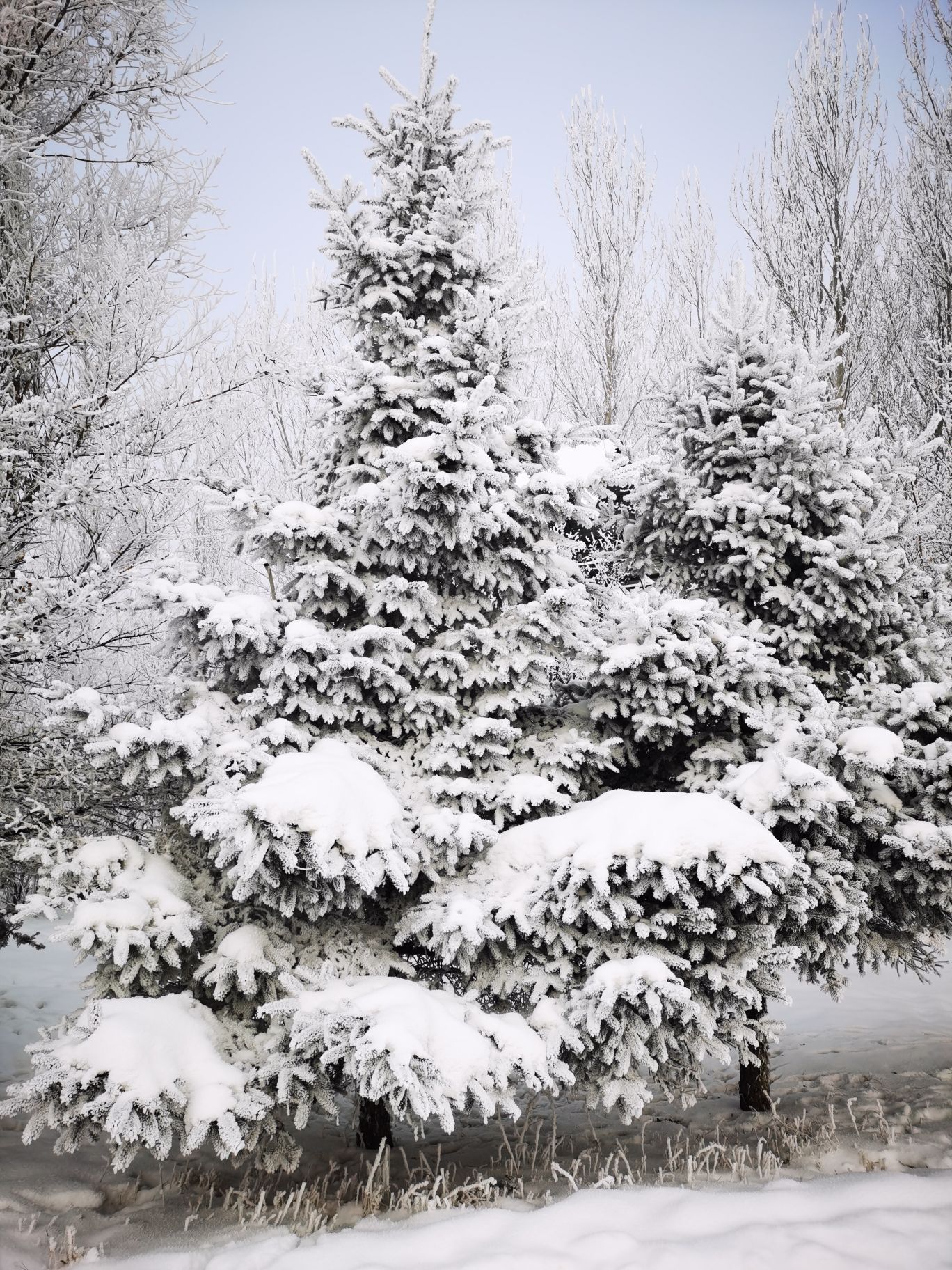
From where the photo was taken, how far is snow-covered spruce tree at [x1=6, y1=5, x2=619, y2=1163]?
9.59ft

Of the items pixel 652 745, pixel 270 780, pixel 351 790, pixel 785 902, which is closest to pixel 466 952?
pixel 351 790

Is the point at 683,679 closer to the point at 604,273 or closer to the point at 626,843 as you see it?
the point at 626,843

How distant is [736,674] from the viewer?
4.11m

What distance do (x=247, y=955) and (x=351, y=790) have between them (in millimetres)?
899

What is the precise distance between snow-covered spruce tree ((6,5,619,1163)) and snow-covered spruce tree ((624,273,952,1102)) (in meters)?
0.98

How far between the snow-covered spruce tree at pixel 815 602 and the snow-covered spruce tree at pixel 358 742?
985 millimetres

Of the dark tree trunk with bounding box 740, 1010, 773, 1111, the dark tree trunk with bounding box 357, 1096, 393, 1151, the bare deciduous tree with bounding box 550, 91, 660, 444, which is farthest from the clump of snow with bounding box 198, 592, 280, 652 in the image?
the bare deciduous tree with bounding box 550, 91, 660, 444

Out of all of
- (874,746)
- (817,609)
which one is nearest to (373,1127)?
(874,746)

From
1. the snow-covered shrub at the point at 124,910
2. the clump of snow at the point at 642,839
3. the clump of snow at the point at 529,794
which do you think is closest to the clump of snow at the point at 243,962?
the snow-covered shrub at the point at 124,910

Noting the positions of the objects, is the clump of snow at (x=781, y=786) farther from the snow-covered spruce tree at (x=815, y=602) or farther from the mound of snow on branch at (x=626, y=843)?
the mound of snow on branch at (x=626, y=843)

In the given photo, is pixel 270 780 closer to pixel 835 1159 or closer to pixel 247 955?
pixel 247 955

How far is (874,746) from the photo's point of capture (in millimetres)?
3605

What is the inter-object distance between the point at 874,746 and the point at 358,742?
8.87 ft

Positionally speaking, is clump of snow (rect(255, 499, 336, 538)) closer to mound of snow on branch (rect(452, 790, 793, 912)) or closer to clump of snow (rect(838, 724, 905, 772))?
mound of snow on branch (rect(452, 790, 793, 912))
